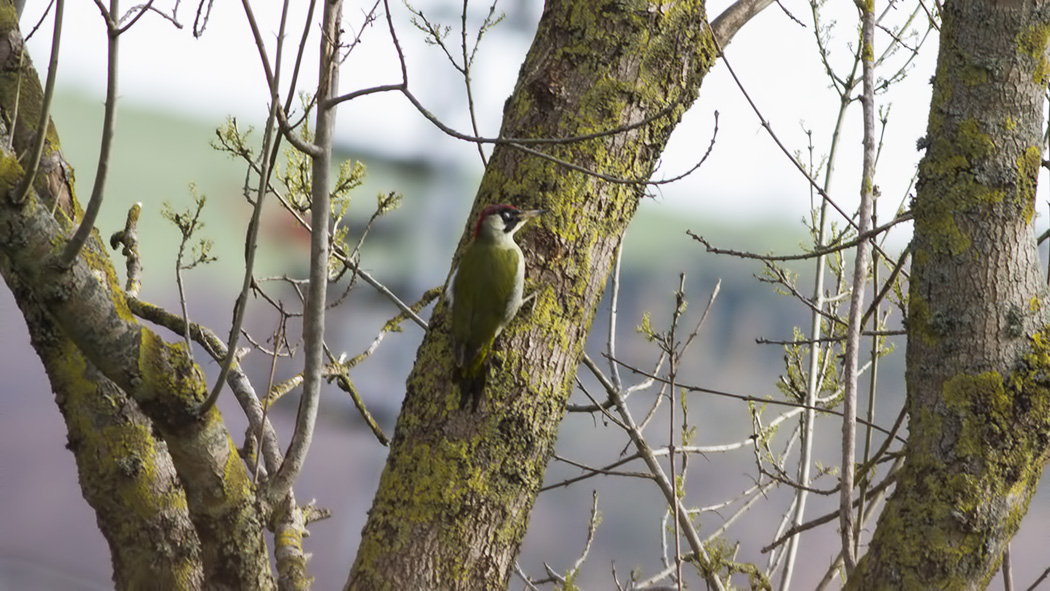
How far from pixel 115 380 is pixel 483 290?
780 mm

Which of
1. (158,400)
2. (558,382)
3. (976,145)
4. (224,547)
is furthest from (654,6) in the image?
(224,547)

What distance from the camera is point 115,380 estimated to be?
1593 mm

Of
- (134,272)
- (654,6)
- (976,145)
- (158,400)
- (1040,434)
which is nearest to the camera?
(158,400)

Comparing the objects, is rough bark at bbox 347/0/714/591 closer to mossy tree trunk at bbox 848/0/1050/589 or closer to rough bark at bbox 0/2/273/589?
rough bark at bbox 0/2/273/589

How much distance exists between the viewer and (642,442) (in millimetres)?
2715

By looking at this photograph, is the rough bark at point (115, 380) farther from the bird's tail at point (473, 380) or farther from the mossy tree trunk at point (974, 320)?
the mossy tree trunk at point (974, 320)

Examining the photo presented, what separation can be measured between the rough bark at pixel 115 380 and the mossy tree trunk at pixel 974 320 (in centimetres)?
131

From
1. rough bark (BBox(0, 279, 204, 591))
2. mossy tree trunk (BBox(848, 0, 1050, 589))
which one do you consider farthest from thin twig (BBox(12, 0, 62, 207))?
mossy tree trunk (BBox(848, 0, 1050, 589))

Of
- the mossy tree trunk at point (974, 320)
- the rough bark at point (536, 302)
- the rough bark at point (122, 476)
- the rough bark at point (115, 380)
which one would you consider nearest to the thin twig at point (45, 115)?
the rough bark at point (115, 380)

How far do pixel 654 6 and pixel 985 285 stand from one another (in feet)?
3.19

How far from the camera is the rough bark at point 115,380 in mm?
1507

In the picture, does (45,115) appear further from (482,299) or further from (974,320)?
(974,320)

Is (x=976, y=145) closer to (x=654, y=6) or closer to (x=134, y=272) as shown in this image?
(x=654, y=6)

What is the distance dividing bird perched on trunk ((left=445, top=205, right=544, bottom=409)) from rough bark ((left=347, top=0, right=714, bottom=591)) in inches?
1.1
